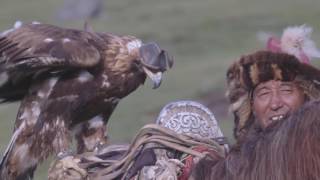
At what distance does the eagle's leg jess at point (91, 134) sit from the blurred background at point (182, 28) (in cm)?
685

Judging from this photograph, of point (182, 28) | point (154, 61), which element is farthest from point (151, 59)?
point (182, 28)

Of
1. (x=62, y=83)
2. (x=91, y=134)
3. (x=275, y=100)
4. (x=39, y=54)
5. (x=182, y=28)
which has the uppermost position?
(x=275, y=100)

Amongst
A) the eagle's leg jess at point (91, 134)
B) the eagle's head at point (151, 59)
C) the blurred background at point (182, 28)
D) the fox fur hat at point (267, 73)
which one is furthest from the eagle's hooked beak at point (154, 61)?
the blurred background at point (182, 28)

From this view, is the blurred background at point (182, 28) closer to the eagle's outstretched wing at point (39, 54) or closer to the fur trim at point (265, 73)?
the eagle's outstretched wing at point (39, 54)

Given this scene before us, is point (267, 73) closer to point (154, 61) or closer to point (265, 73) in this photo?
point (265, 73)

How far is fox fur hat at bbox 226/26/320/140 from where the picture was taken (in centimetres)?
454

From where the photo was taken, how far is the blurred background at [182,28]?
15559 mm

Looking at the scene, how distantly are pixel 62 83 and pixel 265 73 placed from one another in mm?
1402

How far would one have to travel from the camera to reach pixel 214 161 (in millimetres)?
4152

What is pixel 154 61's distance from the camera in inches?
219

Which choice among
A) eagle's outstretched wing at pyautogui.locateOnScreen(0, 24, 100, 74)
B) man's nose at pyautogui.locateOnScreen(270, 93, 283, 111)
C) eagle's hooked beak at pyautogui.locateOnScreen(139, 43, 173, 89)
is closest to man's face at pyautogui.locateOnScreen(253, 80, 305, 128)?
man's nose at pyautogui.locateOnScreen(270, 93, 283, 111)

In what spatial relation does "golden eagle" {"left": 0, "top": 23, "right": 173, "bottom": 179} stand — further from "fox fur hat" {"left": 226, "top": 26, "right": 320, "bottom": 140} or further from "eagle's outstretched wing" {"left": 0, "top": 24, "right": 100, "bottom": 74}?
"fox fur hat" {"left": 226, "top": 26, "right": 320, "bottom": 140}

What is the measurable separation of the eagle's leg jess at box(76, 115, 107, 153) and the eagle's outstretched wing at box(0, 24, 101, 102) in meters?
0.28

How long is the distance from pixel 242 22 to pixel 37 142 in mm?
18036
